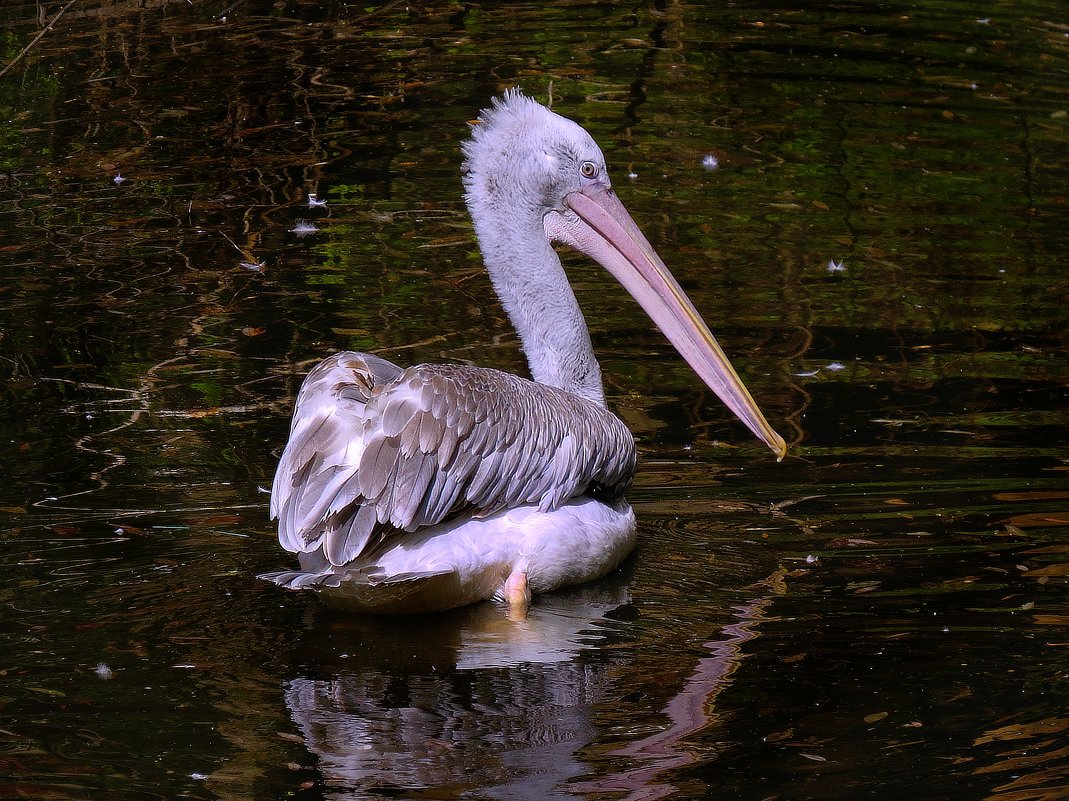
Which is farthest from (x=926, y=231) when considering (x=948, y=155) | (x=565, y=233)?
(x=565, y=233)

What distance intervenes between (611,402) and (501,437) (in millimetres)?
1337

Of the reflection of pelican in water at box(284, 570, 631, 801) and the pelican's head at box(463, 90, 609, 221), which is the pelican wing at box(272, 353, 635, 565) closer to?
the reflection of pelican in water at box(284, 570, 631, 801)

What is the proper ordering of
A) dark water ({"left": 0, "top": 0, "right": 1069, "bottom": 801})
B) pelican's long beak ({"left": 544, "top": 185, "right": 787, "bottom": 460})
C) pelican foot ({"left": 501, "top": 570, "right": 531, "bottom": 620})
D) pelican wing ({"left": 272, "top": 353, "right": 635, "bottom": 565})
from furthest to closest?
pelican's long beak ({"left": 544, "top": 185, "right": 787, "bottom": 460})
pelican foot ({"left": 501, "top": 570, "right": 531, "bottom": 620})
pelican wing ({"left": 272, "top": 353, "right": 635, "bottom": 565})
dark water ({"left": 0, "top": 0, "right": 1069, "bottom": 801})

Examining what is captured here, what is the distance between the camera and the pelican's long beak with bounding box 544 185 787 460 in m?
4.50

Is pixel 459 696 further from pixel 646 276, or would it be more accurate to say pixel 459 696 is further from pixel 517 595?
pixel 646 276

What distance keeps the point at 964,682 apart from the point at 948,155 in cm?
518

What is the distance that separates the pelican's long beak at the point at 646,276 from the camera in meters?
4.50

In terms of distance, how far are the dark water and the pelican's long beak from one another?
358mm

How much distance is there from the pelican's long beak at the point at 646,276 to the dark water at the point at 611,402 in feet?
1.18

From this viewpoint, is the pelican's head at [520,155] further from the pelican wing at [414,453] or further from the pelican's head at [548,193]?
the pelican wing at [414,453]

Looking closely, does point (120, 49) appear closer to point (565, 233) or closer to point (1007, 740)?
point (565, 233)

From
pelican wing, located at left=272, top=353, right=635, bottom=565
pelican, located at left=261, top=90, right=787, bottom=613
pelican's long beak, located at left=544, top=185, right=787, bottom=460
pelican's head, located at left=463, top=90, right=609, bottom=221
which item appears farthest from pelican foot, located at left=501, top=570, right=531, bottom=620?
pelican's head, located at left=463, top=90, right=609, bottom=221

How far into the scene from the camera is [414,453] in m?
3.80

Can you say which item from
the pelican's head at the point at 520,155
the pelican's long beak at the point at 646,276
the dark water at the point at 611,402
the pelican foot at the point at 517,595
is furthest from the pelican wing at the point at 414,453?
the pelican's head at the point at 520,155
